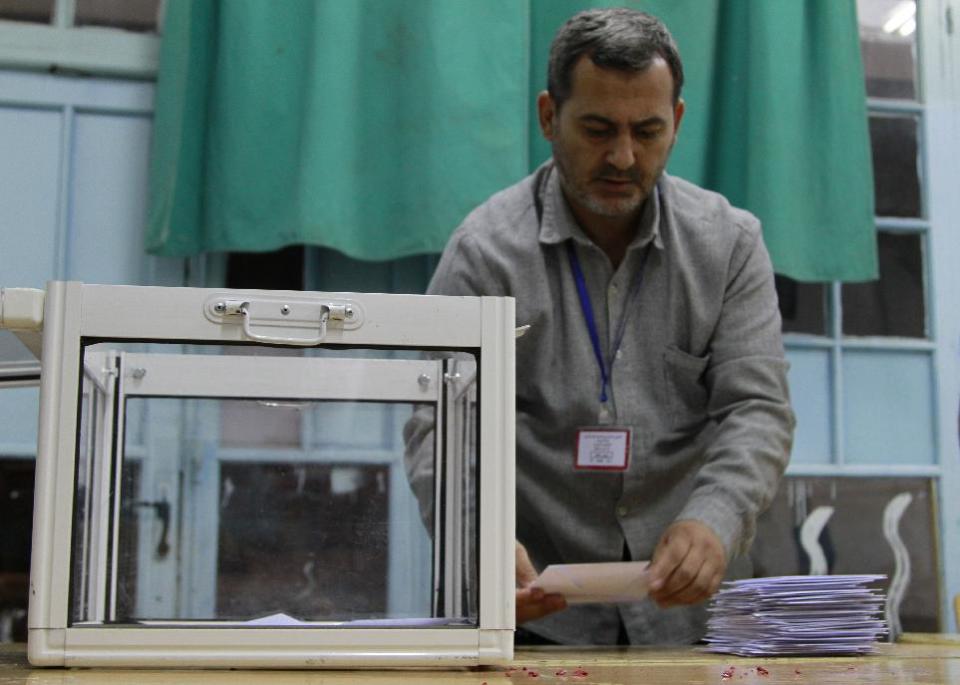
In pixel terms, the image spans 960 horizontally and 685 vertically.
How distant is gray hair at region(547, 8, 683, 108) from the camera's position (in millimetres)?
1565

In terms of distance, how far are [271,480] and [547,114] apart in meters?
0.96

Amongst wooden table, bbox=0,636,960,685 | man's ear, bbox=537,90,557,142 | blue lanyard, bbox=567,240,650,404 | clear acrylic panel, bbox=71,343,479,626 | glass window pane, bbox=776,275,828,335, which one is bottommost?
wooden table, bbox=0,636,960,685

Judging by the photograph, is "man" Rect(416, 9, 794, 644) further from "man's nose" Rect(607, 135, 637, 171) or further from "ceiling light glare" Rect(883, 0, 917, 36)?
"ceiling light glare" Rect(883, 0, 917, 36)

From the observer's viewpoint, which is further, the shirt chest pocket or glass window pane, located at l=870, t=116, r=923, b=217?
glass window pane, located at l=870, t=116, r=923, b=217

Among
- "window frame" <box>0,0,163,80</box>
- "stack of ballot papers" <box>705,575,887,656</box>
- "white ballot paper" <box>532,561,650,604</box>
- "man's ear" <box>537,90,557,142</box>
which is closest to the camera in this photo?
"stack of ballot papers" <box>705,575,887,656</box>

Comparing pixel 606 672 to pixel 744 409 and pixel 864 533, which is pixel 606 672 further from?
pixel 864 533

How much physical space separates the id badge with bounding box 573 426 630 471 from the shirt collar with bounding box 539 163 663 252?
0.89 ft

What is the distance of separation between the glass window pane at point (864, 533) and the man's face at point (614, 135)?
1007 millimetres

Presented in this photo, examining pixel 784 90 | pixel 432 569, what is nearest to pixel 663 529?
pixel 432 569

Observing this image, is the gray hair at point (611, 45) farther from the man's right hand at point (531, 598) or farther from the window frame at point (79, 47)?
the window frame at point (79, 47)

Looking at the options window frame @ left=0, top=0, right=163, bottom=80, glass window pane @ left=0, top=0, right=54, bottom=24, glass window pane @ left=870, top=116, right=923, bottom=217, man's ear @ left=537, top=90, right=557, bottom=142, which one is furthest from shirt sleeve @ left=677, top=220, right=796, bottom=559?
glass window pane @ left=0, top=0, right=54, bottom=24

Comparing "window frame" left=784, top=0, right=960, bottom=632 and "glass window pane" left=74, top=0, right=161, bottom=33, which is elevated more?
"glass window pane" left=74, top=0, right=161, bottom=33

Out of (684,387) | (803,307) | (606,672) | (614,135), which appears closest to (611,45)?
(614,135)

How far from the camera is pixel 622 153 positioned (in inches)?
62.2
